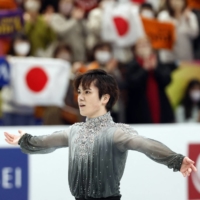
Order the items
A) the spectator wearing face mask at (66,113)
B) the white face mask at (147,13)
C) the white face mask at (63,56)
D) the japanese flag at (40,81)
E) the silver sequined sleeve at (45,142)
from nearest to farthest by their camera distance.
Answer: the silver sequined sleeve at (45,142) → the spectator wearing face mask at (66,113) → the japanese flag at (40,81) → the white face mask at (63,56) → the white face mask at (147,13)

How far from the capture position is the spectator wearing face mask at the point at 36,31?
8992 mm

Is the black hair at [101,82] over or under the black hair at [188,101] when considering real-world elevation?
under

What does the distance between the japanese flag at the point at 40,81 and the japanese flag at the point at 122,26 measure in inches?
37.1

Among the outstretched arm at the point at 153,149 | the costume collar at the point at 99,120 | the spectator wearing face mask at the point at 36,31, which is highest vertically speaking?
the spectator wearing face mask at the point at 36,31

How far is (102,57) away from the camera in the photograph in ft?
28.6

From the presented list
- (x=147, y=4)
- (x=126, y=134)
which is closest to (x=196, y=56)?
(x=147, y=4)

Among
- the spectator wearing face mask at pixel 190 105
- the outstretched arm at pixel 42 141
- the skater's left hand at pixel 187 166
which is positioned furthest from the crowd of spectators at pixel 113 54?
the skater's left hand at pixel 187 166

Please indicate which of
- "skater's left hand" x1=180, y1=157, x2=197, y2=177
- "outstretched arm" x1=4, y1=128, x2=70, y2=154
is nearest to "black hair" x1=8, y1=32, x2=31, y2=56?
"outstretched arm" x1=4, y1=128, x2=70, y2=154

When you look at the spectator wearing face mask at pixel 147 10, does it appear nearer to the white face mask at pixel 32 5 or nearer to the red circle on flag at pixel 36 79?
the white face mask at pixel 32 5

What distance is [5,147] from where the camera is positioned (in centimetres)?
566

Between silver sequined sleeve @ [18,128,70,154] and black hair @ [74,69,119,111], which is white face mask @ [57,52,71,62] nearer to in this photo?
silver sequined sleeve @ [18,128,70,154]

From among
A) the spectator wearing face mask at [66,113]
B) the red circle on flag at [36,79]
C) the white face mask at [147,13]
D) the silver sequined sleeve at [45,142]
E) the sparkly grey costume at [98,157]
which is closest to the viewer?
the sparkly grey costume at [98,157]

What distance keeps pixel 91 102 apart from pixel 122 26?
18.2ft

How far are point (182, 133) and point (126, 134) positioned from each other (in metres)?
2.28
